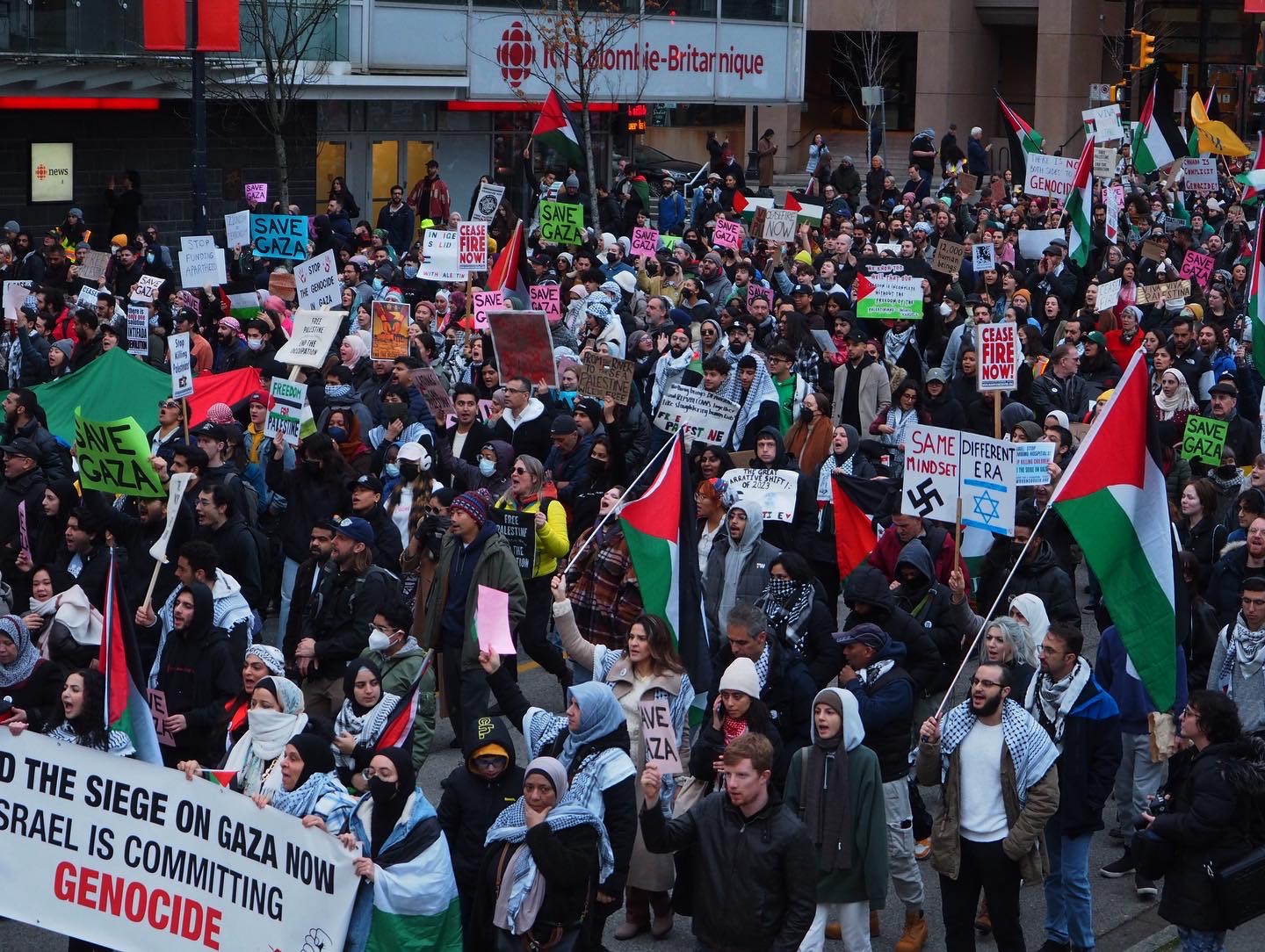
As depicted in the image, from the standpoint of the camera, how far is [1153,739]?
8453 mm

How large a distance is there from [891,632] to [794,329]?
876 cm

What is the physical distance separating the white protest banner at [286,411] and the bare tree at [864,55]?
1501 inches

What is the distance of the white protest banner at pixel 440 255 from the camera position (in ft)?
57.6

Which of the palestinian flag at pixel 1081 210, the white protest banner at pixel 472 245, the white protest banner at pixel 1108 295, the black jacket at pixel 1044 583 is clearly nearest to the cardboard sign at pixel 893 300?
the white protest banner at pixel 1108 295

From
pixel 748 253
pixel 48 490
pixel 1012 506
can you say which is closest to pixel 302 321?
pixel 48 490

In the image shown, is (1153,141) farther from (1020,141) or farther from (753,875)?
(753,875)

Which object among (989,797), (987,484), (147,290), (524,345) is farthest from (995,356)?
(147,290)

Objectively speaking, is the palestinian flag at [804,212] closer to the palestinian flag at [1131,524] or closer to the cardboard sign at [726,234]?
the cardboard sign at [726,234]

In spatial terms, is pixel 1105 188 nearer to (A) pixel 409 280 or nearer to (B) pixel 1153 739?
(A) pixel 409 280

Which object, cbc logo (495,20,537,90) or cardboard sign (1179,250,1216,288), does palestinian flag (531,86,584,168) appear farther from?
cbc logo (495,20,537,90)

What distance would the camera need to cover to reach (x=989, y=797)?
7.39 meters

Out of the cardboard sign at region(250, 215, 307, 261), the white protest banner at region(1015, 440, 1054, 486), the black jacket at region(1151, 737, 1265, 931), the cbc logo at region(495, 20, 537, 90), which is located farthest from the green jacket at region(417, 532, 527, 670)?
the cbc logo at region(495, 20, 537, 90)

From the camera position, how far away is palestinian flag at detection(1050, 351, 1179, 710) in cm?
839

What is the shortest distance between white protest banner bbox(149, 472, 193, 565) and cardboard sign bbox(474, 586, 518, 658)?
6.74ft
